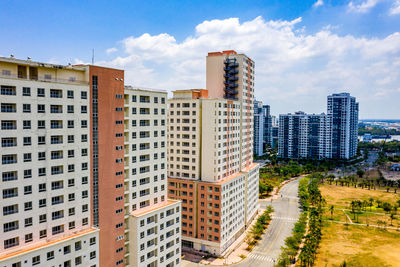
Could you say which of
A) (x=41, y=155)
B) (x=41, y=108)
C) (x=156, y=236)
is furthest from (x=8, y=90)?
(x=156, y=236)

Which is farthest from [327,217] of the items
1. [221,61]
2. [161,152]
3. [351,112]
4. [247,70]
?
[351,112]

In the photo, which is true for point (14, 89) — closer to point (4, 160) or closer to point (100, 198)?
point (4, 160)

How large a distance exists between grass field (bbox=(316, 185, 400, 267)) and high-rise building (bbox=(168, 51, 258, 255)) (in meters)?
19.0

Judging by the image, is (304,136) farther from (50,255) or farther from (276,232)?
(50,255)

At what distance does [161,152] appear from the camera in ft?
140

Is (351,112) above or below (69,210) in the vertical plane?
above

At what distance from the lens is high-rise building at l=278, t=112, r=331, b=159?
15525 centimetres

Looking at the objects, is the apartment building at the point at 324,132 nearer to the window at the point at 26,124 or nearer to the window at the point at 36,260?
the window at the point at 26,124

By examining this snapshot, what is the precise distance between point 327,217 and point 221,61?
50737mm

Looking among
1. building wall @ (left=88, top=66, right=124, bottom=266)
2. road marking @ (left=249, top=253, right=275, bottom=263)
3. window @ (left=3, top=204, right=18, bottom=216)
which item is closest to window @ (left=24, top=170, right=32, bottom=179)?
window @ (left=3, top=204, right=18, bottom=216)

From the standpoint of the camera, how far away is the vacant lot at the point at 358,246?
5331 cm

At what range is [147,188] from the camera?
133 ft

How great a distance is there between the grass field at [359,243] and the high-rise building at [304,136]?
224 ft

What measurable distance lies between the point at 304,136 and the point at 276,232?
337 feet
